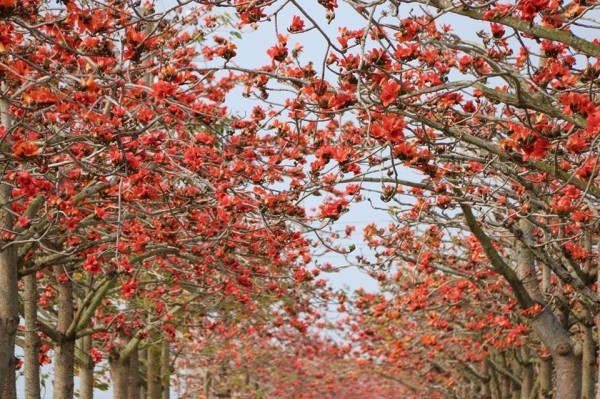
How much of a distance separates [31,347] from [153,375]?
7753 mm

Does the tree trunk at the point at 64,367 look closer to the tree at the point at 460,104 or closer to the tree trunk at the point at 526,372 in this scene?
the tree at the point at 460,104

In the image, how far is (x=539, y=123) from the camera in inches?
211

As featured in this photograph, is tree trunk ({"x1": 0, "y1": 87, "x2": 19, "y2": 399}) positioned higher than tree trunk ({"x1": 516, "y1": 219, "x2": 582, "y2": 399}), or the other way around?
tree trunk ({"x1": 0, "y1": 87, "x2": 19, "y2": 399})

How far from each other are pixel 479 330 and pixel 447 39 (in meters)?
9.93

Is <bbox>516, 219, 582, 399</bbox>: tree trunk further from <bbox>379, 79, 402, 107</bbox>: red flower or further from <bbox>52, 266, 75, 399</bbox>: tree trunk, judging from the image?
<bbox>52, 266, 75, 399</bbox>: tree trunk

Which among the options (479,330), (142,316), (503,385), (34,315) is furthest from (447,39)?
(503,385)

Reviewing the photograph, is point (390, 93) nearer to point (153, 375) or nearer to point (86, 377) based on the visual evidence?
point (86, 377)

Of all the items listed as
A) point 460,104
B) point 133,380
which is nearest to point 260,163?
point 460,104

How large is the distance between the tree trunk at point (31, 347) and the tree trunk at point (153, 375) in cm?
688

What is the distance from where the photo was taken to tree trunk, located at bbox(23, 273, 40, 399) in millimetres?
10000

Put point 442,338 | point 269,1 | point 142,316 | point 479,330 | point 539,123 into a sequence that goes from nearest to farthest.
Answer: point 539,123 < point 269,1 < point 142,316 < point 479,330 < point 442,338

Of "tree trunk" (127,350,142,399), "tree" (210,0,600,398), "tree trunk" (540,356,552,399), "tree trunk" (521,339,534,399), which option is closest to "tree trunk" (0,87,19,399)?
"tree" (210,0,600,398)

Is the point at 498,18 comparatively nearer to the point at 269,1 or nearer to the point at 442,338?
the point at 269,1

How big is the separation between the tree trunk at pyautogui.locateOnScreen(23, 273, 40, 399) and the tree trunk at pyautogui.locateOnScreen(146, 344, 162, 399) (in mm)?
6883
